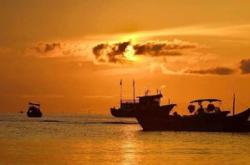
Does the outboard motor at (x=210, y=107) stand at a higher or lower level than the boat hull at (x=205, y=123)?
higher

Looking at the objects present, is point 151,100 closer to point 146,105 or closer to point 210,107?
point 146,105

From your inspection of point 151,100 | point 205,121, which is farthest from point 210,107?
point 151,100

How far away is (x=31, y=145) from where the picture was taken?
64.9 m

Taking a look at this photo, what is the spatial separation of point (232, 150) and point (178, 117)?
35.2m

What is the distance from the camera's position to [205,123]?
318 ft

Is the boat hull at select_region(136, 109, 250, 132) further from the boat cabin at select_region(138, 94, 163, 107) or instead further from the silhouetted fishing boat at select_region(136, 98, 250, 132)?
the boat cabin at select_region(138, 94, 163, 107)

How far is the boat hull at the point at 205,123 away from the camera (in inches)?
3780

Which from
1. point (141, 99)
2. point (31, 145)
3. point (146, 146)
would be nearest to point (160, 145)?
point (146, 146)

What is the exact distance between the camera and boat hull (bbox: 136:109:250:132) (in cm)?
9600

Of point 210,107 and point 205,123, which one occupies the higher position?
point 210,107

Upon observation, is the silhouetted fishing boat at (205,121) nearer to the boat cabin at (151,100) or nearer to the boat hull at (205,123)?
the boat hull at (205,123)

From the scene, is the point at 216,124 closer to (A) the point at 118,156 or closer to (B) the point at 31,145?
(B) the point at 31,145

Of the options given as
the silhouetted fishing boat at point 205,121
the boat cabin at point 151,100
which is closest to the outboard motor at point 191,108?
the silhouetted fishing boat at point 205,121

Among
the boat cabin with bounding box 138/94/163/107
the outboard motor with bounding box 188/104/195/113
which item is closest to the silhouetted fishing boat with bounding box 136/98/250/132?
the outboard motor with bounding box 188/104/195/113
